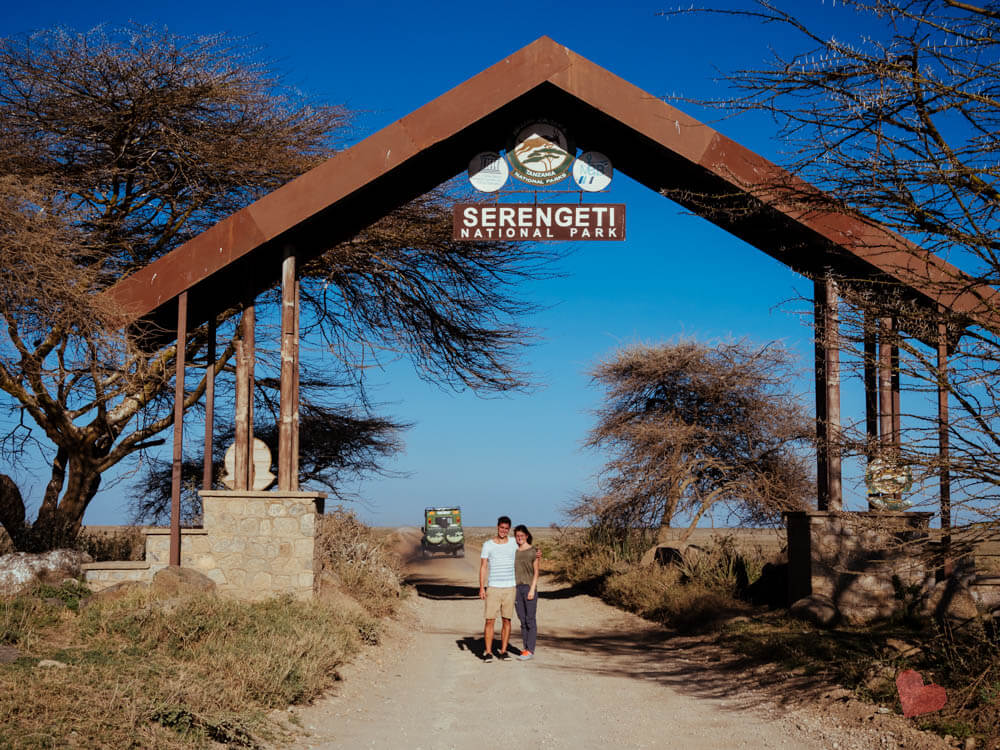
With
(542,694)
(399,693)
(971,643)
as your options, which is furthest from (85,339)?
(971,643)

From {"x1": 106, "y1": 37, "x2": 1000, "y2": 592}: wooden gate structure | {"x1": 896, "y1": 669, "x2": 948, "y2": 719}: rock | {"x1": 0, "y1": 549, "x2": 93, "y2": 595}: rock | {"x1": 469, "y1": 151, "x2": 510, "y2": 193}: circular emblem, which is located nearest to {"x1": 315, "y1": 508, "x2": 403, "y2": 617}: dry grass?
{"x1": 106, "y1": 37, "x2": 1000, "y2": 592}: wooden gate structure

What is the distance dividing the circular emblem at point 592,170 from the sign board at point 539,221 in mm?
→ 461

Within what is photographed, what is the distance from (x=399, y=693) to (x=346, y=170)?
7.01 m

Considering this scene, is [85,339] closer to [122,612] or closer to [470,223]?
[122,612]

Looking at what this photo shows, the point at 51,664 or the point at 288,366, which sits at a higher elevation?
the point at 288,366

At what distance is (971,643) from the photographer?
9.77 metres

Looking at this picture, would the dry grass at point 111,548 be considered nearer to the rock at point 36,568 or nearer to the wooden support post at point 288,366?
the rock at point 36,568

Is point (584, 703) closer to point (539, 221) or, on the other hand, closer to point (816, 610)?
point (816, 610)

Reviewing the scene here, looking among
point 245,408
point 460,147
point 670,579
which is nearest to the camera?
point 245,408

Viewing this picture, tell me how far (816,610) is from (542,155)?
7503mm

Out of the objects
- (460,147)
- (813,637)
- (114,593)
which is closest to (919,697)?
(813,637)

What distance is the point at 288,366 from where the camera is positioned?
44.9ft

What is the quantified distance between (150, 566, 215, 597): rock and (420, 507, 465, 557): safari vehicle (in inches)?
1036

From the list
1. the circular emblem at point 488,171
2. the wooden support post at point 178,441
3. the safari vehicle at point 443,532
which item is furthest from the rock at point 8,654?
the safari vehicle at point 443,532
